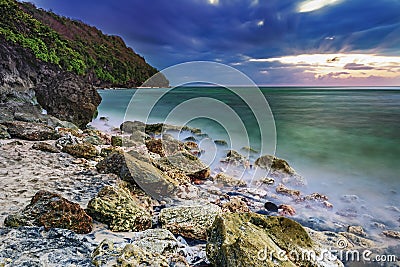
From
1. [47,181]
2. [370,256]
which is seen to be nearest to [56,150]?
[47,181]

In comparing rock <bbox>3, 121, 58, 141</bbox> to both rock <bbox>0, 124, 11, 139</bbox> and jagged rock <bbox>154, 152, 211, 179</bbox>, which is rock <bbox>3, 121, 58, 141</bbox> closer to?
rock <bbox>0, 124, 11, 139</bbox>

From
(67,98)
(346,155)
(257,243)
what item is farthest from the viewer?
(67,98)

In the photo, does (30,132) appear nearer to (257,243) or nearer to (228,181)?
(228,181)

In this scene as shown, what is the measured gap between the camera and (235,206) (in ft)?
13.7

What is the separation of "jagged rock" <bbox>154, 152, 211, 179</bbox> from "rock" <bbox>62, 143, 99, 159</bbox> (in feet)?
5.25

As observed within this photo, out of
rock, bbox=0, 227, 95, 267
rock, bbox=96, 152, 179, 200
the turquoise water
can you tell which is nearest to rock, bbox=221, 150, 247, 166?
the turquoise water

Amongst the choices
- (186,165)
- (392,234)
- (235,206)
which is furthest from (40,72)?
(392,234)

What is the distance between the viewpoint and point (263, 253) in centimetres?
214

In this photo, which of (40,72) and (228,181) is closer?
(228,181)

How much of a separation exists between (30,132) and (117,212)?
17.2 ft

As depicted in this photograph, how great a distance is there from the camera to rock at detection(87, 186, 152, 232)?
2889 mm

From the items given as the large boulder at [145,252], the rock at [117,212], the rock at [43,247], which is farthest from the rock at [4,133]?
the large boulder at [145,252]

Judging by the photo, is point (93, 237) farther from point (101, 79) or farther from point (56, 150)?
point (101, 79)

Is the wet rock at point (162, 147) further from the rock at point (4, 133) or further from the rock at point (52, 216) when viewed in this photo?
the rock at point (52, 216)
